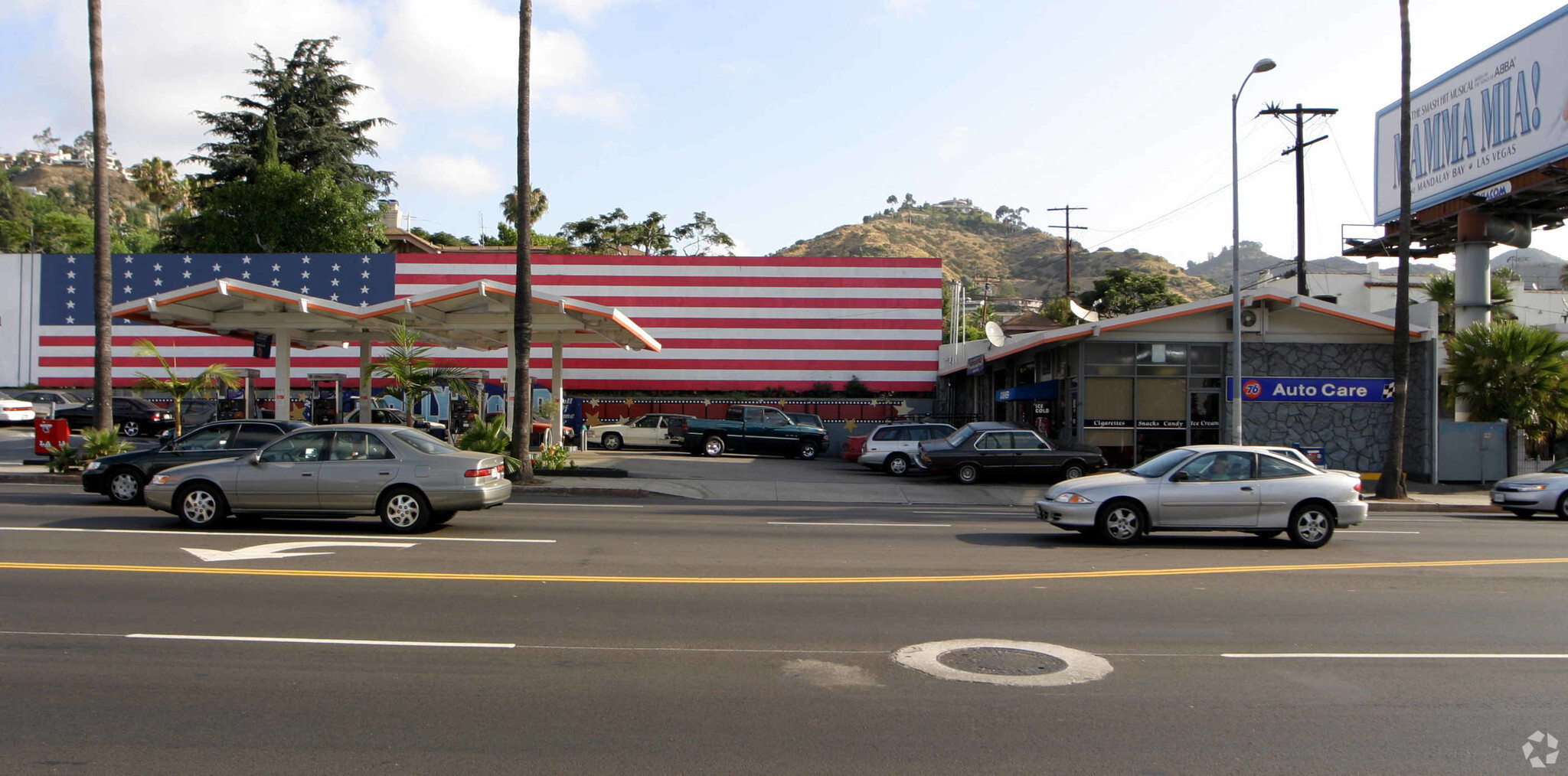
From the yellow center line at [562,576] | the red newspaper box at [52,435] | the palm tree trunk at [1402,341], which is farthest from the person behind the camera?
the palm tree trunk at [1402,341]

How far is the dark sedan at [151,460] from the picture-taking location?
1572 centimetres

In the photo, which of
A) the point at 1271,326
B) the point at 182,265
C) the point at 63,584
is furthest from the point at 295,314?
the point at 1271,326

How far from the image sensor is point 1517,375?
24984 mm

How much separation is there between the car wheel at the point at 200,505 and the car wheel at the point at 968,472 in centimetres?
1513

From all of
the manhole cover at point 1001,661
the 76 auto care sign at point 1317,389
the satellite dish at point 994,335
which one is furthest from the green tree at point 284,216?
the manhole cover at point 1001,661

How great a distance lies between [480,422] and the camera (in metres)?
22.1

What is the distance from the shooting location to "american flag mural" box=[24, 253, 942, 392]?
140ft

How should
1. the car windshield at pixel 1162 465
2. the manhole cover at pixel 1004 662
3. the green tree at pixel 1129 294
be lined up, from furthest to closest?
the green tree at pixel 1129 294, the car windshield at pixel 1162 465, the manhole cover at pixel 1004 662

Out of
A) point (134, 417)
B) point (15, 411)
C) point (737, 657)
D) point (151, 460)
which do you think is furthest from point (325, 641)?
point (15, 411)

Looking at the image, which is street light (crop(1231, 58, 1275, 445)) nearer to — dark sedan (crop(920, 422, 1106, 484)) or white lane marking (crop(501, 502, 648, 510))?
dark sedan (crop(920, 422, 1106, 484))

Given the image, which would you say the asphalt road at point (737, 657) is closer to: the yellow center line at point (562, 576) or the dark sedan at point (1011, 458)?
the yellow center line at point (562, 576)

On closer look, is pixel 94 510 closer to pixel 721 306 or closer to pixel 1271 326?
pixel 1271 326

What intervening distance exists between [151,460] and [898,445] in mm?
16854

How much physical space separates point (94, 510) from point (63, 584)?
22.7ft
